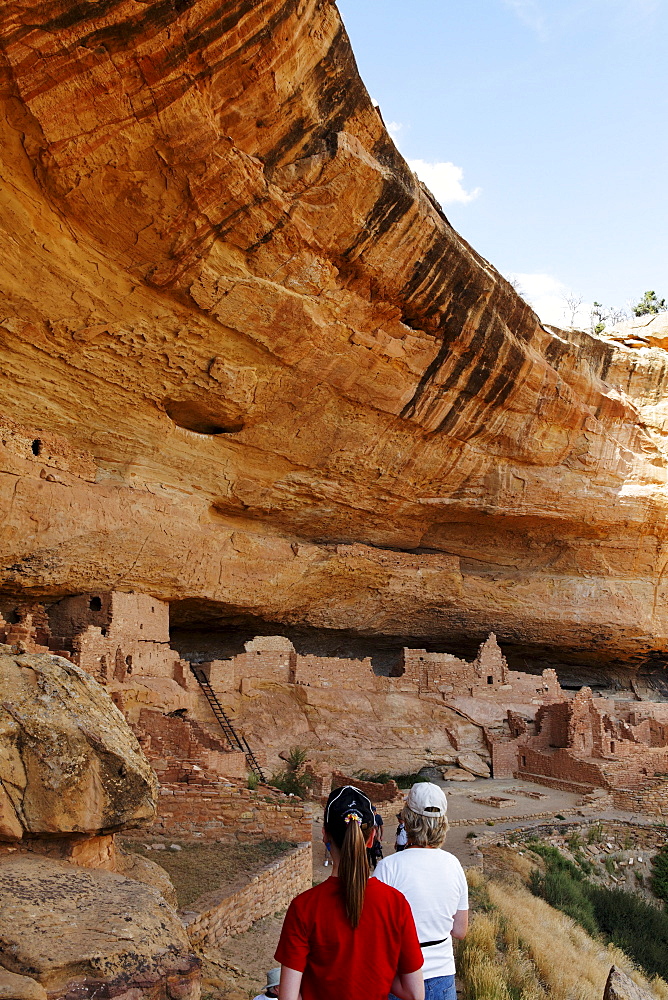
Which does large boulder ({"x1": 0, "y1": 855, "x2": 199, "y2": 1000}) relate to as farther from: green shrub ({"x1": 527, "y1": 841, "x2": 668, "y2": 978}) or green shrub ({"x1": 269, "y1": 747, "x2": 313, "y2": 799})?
green shrub ({"x1": 527, "y1": 841, "x2": 668, "y2": 978})

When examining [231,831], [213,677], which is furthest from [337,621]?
[231,831]

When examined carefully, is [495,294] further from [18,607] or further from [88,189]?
[18,607]

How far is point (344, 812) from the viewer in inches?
104

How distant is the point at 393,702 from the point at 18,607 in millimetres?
8532

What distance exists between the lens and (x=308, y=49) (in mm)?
9094

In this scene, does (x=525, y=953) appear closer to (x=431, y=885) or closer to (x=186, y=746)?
(x=186, y=746)

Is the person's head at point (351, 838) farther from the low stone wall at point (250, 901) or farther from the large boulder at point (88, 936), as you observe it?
the low stone wall at point (250, 901)

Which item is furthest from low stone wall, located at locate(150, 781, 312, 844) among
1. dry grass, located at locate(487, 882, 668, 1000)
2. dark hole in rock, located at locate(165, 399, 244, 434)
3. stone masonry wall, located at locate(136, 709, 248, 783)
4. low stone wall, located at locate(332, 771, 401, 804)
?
dark hole in rock, located at locate(165, 399, 244, 434)

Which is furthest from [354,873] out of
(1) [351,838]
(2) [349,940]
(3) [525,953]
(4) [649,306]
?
(4) [649,306]

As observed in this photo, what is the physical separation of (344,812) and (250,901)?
4.70m

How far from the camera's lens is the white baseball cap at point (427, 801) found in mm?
3145

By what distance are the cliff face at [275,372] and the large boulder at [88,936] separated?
25.2ft

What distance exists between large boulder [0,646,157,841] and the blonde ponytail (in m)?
2.52

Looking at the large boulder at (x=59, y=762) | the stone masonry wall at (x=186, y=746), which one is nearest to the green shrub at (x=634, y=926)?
the stone masonry wall at (x=186, y=746)
